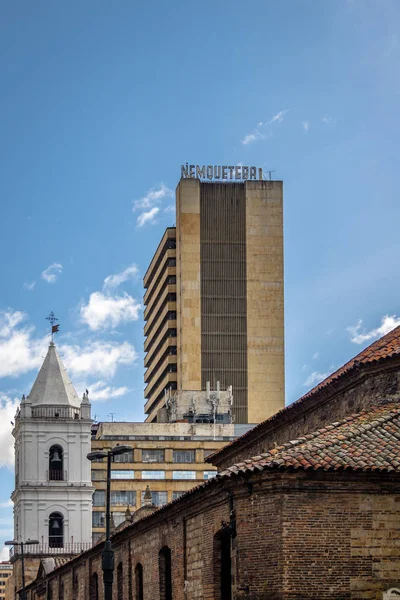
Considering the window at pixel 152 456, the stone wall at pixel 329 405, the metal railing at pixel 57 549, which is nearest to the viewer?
the stone wall at pixel 329 405

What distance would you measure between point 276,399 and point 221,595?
101m

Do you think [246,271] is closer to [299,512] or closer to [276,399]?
[276,399]

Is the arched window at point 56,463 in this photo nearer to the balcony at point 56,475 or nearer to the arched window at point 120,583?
the balcony at point 56,475

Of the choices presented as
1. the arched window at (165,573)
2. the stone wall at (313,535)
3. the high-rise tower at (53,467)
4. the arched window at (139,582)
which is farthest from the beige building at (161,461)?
the stone wall at (313,535)

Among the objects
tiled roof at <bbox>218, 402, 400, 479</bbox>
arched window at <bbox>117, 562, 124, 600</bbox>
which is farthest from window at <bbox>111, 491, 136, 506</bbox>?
tiled roof at <bbox>218, 402, 400, 479</bbox>

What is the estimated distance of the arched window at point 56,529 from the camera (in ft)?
256

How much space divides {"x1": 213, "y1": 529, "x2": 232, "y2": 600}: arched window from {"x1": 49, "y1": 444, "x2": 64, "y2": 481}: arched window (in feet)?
164

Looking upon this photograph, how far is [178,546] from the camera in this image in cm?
3366

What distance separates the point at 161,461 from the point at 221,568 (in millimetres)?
82467

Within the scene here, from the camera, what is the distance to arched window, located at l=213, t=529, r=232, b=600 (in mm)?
29219

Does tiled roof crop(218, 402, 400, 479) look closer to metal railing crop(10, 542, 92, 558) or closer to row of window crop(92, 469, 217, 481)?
metal railing crop(10, 542, 92, 558)

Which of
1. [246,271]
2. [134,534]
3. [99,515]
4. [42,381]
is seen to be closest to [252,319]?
[246,271]

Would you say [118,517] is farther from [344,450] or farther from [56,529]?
[344,450]

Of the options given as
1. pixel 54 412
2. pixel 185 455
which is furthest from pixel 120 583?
pixel 185 455
